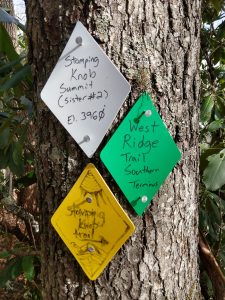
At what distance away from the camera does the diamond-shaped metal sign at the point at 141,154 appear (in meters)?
0.90

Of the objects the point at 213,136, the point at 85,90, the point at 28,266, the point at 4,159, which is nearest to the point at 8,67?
the point at 4,159

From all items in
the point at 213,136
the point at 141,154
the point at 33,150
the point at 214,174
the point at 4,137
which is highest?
the point at 141,154

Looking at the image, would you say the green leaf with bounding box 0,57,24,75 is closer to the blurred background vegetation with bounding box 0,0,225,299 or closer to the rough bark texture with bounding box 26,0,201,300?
the blurred background vegetation with bounding box 0,0,225,299

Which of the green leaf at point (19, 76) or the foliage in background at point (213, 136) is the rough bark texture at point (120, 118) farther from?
the foliage in background at point (213, 136)

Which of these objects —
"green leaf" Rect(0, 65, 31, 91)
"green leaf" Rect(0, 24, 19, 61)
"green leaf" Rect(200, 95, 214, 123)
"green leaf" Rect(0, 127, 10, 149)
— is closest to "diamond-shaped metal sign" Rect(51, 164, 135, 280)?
"green leaf" Rect(0, 65, 31, 91)

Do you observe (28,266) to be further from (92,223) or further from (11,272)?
(92,223)

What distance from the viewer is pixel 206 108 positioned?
179 cm

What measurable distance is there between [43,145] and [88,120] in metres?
0.14

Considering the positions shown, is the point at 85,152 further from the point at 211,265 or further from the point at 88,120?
the point at 211,265

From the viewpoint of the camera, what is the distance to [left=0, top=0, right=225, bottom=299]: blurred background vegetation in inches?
57.2

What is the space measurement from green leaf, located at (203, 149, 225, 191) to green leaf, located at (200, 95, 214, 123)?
0.30m

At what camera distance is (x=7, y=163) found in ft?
5.25

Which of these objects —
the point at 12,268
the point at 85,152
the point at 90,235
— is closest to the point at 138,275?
the point at 90,235

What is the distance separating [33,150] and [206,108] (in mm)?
736
